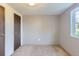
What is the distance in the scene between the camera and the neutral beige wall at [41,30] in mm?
7535

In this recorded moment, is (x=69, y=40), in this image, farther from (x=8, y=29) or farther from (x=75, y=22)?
(x=8, y=29)

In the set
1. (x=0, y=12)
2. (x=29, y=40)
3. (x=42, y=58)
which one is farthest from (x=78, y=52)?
(x=29, y=40)

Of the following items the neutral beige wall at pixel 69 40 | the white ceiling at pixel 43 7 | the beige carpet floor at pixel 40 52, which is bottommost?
the beige carpet floor at pixel 40 52

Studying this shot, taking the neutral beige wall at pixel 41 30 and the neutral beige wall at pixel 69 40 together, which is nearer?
the neutral beige wall at pixel 69 40

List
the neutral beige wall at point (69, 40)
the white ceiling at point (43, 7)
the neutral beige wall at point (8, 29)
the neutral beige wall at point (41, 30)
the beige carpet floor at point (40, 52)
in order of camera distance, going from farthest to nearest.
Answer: the neutral beige wall at point (41, 30) → the beige carpet floor at point (40, 52) → the white ceiling at point (43, 7) → the neutral beige wall at point (8, 29) → the neutral beige wall at point (69, 40)

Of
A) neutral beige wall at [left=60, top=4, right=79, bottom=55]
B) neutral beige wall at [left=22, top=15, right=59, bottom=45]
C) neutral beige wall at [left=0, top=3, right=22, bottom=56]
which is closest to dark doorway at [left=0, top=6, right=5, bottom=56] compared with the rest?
neutral beige wall at [left=0, top=3, right=22, bottom=56]

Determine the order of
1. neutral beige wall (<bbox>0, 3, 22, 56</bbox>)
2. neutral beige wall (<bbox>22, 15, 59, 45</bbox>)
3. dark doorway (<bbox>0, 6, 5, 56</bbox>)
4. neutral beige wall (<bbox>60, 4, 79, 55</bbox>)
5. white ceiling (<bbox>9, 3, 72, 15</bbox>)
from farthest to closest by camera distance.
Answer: neutral beige wall (<bbox>22, 15, 59, 45</bbox>) → white ceiling (<bbox>9, 3, 72, 15</bbox>) → neutral beige wall (<bbox>0, 3, 22, 56</bbox>) → neutral beige wall (<bbox>60, 4, 79, 55</bbox>) → dark doorway (<bbox>0, 6, 5, 56</bbox>)

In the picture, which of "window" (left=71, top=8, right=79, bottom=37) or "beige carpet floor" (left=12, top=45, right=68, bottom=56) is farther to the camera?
"beige carpet floor" (left=12, top=45, right=68, bottom=56)

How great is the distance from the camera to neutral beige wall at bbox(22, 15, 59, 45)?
24.7 feet

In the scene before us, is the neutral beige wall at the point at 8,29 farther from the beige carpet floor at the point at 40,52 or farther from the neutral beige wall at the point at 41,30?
the neutral beige wall at the point at 41,30

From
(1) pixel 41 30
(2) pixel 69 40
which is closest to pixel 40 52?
(2) pixel 69 40

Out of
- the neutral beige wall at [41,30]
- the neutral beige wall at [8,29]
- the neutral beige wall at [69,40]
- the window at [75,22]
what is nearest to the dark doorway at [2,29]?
the neutral beige wall at [8,29]

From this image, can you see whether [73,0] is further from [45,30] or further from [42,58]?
[45,30]

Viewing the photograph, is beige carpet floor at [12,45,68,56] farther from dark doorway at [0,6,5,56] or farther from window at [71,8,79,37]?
dark doorway at [0,6,5,56]
